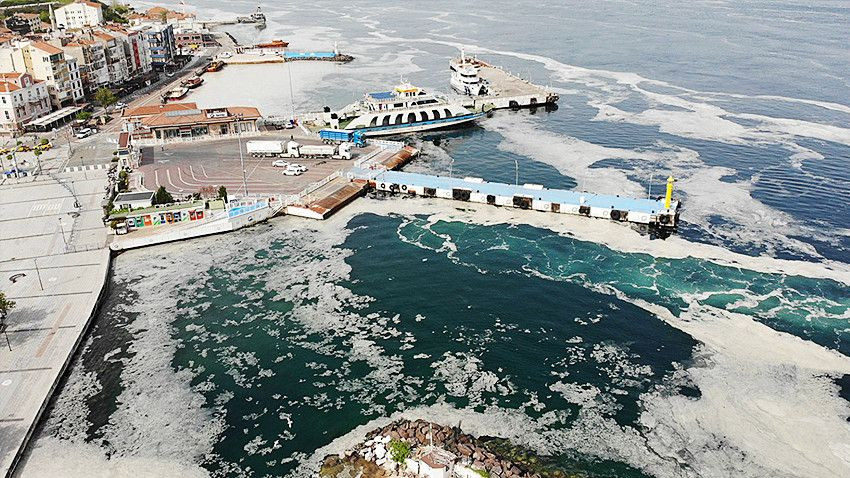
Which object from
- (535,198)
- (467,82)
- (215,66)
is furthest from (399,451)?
(215,66)

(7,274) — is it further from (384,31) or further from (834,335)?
(384,31)

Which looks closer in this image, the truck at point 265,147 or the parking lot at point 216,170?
the parking lot at point 216,170

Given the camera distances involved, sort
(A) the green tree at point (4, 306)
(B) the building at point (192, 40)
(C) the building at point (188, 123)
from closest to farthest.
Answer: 1. (A) the green tree at point (4, 306)
2. (C) the building at point (188, 123)
3. (B) the building at point (192, 40)

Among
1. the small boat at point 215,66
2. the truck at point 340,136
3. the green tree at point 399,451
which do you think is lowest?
the green tree at point 399,451

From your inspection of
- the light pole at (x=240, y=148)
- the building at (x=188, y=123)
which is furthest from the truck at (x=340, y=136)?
the light pole at (x=240, y=148)

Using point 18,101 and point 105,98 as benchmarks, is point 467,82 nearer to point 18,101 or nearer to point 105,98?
point 105,98

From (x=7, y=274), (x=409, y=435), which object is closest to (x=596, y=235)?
(x=409, y=435)

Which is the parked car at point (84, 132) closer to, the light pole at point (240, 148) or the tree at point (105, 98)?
the tree at point (105, 98)
